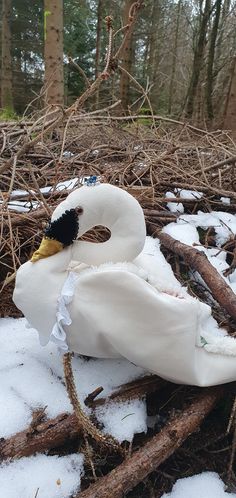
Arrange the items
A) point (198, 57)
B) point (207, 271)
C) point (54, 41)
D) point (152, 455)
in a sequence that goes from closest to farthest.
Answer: point (152, 455), point (207, 271), point (54, 41), point (198, 57)

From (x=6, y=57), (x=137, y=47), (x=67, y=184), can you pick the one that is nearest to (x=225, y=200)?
(x=67, y=184)

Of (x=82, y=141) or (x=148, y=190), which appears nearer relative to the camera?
(x=148, y=190)

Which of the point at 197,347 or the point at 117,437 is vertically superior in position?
the point at 197,347

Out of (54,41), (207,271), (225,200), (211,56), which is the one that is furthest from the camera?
(211,56)

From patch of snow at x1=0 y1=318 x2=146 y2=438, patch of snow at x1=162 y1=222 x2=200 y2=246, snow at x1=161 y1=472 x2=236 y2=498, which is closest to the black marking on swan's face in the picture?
patch of snow at x1=0 y1=318 x2=146 y2=438

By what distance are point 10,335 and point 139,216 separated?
2.31 ft

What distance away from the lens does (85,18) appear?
36.9 feet

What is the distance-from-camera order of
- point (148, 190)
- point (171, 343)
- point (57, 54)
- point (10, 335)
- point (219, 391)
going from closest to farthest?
point (171, 343) < point (219, 391) < point (10, 335) < point (148, 190) < point (57, 54)

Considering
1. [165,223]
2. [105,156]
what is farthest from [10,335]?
[105,156]

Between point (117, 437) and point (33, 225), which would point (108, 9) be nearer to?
point (33, 225)

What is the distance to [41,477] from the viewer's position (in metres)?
1.09

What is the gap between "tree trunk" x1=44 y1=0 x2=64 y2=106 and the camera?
15.1 ft

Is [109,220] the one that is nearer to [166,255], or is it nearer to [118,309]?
[118,309]

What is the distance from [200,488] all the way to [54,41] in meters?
4.89
